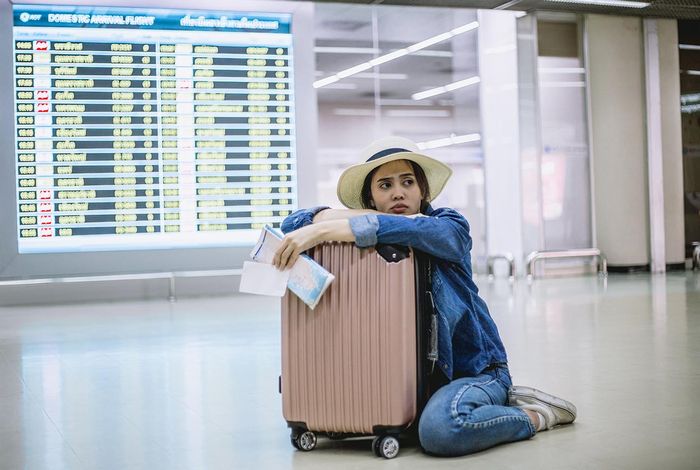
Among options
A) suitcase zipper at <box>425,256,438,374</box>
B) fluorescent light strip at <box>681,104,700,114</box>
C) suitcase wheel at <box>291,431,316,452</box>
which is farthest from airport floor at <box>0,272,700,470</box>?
fluorescent light strip at <box>681,104,700,114</box>

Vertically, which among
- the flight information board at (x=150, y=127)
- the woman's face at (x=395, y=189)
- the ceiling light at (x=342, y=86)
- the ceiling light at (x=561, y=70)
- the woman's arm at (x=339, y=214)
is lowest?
the woman's arm at (x=339, y=214)

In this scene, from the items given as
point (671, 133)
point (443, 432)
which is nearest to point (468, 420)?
point (443, 432)

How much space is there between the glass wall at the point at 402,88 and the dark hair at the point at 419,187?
29.9 feet

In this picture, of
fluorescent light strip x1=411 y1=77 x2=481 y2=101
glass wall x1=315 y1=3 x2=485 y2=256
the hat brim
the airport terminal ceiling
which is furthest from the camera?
fluorescent light strip x1=411 y1=77 x2=481 y2=101

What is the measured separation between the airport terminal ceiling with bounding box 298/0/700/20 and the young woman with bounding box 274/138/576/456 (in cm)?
544

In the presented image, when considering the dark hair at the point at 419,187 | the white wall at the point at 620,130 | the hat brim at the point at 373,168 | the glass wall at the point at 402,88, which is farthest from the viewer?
the glass wall at the point at 402,88

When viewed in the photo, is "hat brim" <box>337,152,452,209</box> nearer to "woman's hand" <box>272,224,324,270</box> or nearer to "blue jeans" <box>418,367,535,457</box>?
"woman's hand" <box>272,224,324,270</box>

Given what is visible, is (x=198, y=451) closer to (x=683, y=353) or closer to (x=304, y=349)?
(x=304, y=349)

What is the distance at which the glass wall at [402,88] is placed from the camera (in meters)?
12.5

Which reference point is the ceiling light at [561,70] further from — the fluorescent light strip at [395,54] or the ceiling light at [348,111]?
the ceiling light at [348,111]

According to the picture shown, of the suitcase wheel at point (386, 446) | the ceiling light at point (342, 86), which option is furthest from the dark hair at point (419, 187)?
the ceiling light at point (342, 86)

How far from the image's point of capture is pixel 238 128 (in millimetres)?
9664

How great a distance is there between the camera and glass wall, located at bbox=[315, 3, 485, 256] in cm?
1251

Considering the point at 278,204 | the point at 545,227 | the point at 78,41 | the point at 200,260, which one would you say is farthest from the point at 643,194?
the point at 78,41
